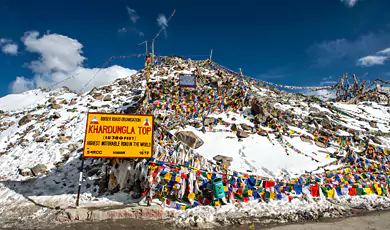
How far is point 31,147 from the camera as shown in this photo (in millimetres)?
19281

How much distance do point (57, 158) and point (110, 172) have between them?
7539mm

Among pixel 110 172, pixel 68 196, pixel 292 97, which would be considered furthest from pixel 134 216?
pixel 292 97

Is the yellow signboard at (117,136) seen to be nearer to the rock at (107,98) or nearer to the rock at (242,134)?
the rock at (242,134)

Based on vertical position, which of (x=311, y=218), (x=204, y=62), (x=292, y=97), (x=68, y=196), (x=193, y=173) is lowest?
(x=311, y=218)

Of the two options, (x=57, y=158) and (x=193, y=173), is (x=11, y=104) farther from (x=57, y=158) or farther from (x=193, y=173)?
(x=193, y=173)

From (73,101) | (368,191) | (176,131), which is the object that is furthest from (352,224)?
(73,101)

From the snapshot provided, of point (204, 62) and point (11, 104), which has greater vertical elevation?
point (204, 62)

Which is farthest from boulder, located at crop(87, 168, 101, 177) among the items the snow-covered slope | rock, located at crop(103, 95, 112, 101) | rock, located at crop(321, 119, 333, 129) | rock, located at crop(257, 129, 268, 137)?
rock, located at crop(321, 119, 333, 129)

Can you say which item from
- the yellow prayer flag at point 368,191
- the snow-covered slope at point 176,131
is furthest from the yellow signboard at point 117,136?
the yellow prayer flag at point 368,191

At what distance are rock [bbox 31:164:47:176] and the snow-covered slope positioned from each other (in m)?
0.09

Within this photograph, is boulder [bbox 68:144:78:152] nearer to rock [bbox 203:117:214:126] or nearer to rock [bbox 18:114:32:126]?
rock [bbox 18:114:32:126]

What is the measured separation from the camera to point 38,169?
50.6ft

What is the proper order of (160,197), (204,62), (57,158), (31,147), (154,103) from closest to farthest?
(160,197)
(57,158)
(31,147)
(154,103)
(204,62)

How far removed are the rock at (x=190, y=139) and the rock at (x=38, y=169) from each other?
33.5 ft
